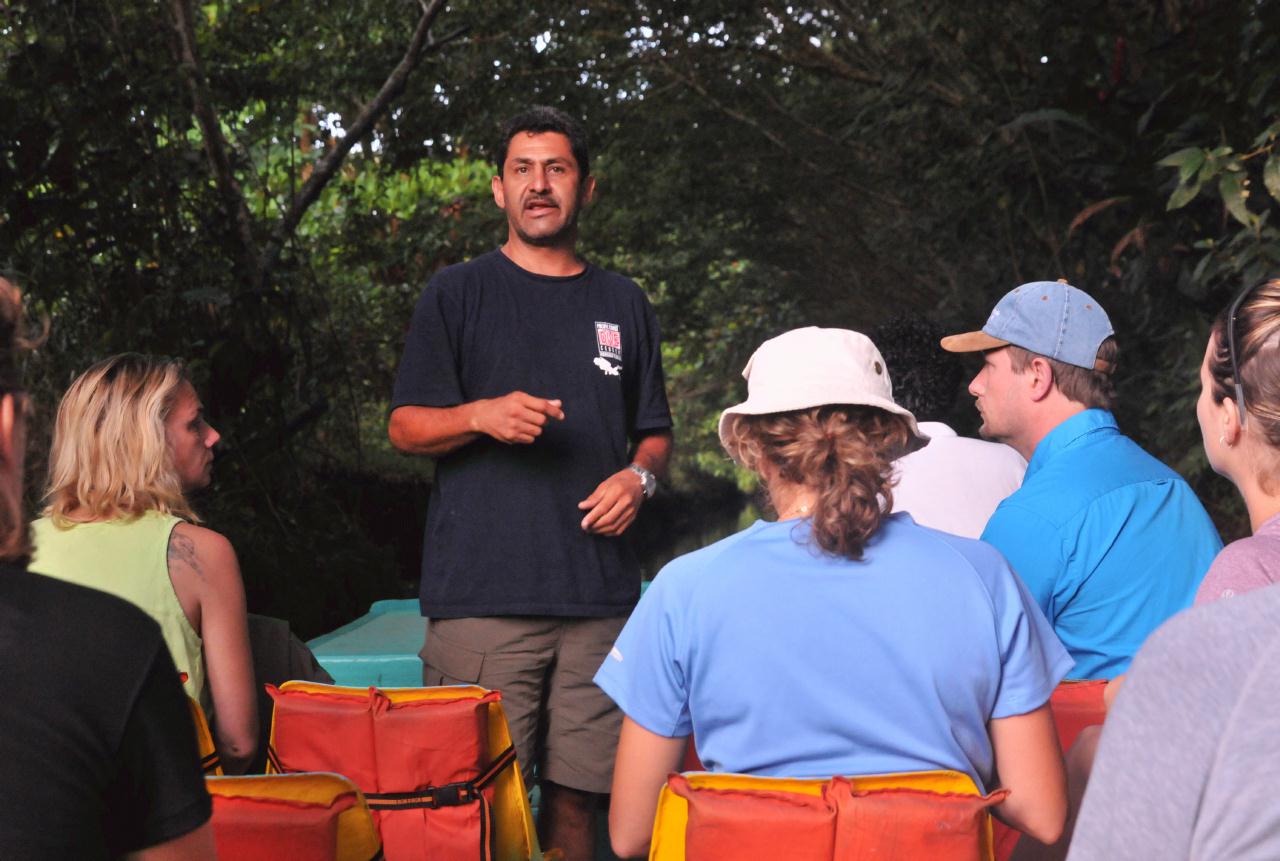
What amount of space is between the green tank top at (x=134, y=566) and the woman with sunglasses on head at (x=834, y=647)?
963 mm

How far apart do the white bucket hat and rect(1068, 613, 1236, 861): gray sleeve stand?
1.20 meters

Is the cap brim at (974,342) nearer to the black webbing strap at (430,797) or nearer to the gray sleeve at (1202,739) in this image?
the black webbing strap at (430,797)

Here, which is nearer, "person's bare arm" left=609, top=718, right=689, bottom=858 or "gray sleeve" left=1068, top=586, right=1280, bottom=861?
"gray sleeve" left=1068, top=586, right=1280, bottom=861

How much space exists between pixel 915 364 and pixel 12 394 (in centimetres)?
315

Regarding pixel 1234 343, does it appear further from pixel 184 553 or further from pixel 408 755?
pixel 184 553

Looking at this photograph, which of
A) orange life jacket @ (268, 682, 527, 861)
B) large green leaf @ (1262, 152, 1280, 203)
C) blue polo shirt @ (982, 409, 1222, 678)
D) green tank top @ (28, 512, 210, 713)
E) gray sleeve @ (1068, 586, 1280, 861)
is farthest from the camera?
large green leaf @ (1262, 152, 1280, 203)

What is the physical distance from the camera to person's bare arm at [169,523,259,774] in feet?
8.90

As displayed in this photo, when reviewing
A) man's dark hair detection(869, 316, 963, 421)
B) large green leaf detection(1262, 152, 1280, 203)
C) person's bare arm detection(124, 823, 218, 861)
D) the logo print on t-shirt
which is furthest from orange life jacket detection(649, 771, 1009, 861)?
large green leaf detection(1262, 152, 1280, 203)

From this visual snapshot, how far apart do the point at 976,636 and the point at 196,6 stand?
336 inches

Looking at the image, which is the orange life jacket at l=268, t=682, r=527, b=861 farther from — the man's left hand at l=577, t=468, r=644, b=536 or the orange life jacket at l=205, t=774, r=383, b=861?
the man's left hand at l=577, t=468, r=644, b=536

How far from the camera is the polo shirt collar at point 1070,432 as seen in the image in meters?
3.02

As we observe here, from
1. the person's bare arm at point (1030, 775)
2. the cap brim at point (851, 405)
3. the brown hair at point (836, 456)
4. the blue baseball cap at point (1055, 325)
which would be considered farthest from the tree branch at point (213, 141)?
the person's bare arm at point (1030, 775)

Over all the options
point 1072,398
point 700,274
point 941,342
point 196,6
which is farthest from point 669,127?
point 1072,398

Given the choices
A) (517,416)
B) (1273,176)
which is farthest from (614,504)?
(1273,176)
